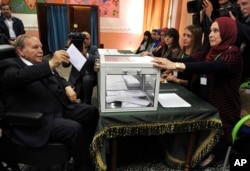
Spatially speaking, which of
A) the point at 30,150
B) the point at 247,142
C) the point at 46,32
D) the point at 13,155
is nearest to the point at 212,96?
the point at 247,142

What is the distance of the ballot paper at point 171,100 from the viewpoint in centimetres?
131

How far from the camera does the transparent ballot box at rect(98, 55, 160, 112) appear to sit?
109 cm

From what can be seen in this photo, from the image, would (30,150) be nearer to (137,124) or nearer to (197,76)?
(137,124)

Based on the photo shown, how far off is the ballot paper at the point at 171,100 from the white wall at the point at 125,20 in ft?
15.0

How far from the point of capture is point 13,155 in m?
1.18

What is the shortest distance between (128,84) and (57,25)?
4.57 m

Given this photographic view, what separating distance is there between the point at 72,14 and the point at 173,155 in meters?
4.81

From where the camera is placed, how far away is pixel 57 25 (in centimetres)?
534

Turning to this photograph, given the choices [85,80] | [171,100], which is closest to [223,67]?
[171,100]

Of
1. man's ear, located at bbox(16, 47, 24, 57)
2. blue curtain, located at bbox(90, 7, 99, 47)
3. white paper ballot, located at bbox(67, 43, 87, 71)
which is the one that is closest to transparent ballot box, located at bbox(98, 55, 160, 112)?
white paper ballot, located at bbox(67, 43, 87, 71)

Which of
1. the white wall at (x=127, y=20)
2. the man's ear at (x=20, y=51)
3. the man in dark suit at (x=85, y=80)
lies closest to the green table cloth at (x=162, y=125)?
the man's ear at (x=20, y=51)

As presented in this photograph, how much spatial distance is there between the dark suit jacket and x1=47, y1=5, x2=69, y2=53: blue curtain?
436 cm

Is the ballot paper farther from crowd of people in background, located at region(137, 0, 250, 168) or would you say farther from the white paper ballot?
the white paper ballot

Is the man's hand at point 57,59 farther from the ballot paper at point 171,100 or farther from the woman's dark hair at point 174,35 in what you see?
the woman's dark hair at point 174,35
